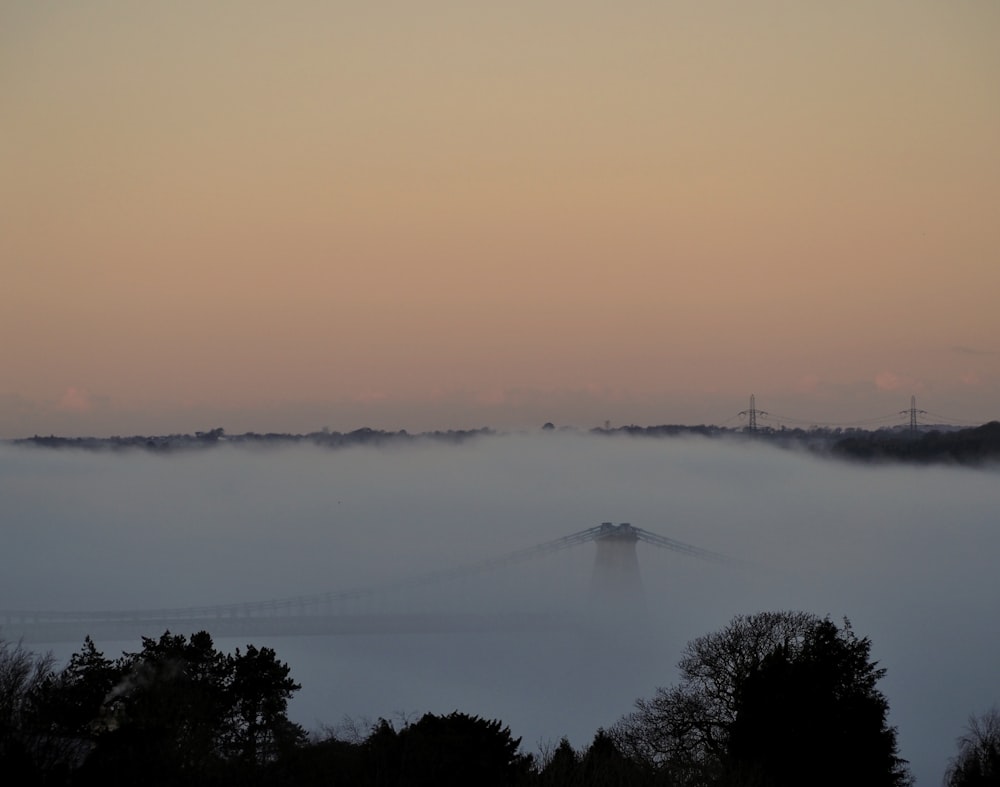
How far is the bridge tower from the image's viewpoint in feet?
366

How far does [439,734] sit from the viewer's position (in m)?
26.1

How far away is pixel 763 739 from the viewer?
96.8 feet

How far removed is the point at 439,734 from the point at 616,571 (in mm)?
88922

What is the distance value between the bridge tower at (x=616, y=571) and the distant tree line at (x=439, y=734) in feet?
248

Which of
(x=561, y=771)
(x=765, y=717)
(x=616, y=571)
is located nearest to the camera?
(x=561, y=771)

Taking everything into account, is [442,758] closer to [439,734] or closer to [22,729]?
[439,734]

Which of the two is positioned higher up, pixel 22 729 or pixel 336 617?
pixel 22 729

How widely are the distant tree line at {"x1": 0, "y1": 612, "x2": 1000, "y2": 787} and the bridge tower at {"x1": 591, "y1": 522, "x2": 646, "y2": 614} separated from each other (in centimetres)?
7569

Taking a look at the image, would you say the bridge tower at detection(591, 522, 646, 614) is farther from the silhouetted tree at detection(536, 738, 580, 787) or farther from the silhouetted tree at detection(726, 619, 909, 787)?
the silhouetted tree at detection(536, 738, 580, 787)

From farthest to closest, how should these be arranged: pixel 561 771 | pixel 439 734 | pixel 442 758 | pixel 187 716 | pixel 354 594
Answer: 1. pixel 354 594
2. pixel 187 716
3. pixel 439 734
4. pixel 561 771
5. pixel 442 758

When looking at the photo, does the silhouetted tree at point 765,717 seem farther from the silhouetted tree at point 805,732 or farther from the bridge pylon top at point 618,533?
the bridge pylon top at point 618,533

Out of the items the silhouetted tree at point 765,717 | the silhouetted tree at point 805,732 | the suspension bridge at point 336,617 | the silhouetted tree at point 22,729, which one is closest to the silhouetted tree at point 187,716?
the silhouetted tree at point 22,729

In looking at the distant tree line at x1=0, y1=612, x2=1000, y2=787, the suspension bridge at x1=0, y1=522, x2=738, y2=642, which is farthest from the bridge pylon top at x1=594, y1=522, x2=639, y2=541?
the distant tree line at x1=0, y1=612, x2=1000, y2=787

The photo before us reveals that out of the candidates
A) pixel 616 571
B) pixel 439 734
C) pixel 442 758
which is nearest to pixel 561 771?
pixel 442 758
